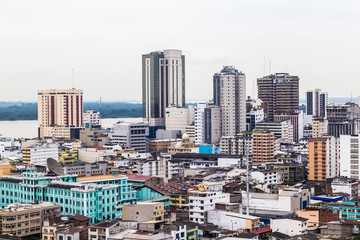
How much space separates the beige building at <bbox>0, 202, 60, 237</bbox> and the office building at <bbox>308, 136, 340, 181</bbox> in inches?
455

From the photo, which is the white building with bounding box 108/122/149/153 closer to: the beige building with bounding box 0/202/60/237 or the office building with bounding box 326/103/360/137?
the office building with bounding box 326/103/360/137

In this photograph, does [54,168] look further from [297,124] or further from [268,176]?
[297,124]

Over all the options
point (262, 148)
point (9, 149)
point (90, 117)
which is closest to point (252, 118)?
point (90, 117)

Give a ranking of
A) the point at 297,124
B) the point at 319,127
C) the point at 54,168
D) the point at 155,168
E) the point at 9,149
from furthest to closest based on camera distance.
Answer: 1. the point at 297,124
2. the point at 319,127
3. the point at 9,149
4. the point at 155,168
5. the point at 54,168

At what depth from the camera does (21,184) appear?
66.6ft

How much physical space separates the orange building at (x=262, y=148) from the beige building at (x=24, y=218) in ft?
48.5

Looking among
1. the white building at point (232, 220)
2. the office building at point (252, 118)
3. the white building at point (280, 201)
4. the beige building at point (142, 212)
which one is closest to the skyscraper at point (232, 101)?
the office building at point (252, 118)

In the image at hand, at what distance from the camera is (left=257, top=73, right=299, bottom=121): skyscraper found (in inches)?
1933

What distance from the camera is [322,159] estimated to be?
86.6ft

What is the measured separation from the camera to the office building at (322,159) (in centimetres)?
2628

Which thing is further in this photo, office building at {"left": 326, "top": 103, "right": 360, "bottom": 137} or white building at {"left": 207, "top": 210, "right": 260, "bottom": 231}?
office building at {"left": 326, "top": 103, "right": 360, "bottom": 137}

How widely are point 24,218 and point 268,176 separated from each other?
10141 mm

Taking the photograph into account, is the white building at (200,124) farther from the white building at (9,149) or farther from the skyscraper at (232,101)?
the white building at (9,149)

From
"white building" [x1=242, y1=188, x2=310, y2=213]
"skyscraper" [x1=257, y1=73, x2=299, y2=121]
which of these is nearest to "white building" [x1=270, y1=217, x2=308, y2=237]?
"white building" [x1=242, y1=188, x2=310, y2=213]
